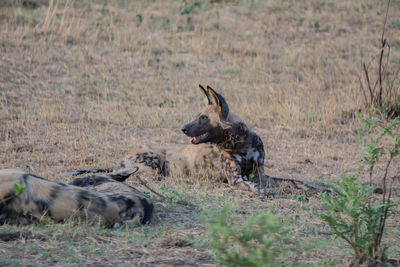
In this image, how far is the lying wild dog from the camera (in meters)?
3.93

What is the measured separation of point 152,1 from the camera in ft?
46.7

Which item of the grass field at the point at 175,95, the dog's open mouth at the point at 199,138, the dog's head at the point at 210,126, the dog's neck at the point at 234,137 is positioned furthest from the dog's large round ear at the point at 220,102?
the grass field at the point at 175,95

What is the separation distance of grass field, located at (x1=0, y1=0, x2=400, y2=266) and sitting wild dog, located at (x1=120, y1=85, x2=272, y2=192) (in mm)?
353

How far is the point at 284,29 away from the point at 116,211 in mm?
9838

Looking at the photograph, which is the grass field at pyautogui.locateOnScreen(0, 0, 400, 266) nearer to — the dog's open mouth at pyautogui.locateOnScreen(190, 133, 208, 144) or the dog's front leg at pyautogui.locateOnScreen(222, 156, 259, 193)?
the dog's front leg at pyautogui.locateOnScreen(222, 156, 259, 193)

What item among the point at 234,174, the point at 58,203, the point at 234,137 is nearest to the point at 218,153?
the point at 234,137

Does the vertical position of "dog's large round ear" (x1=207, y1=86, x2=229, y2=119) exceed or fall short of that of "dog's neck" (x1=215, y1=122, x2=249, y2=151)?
it exceeds it

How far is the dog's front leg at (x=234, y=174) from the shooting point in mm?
6053

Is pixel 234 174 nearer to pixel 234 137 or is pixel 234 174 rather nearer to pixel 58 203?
pixel 234 137

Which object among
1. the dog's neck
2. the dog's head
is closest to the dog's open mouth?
the dog's head

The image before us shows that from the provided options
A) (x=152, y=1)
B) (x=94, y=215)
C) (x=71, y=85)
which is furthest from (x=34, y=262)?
(x=152, y=1)

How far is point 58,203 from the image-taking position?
3975 mm

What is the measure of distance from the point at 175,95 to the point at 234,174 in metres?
4.04

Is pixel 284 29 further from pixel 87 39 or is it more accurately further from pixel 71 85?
pixel 71 85
